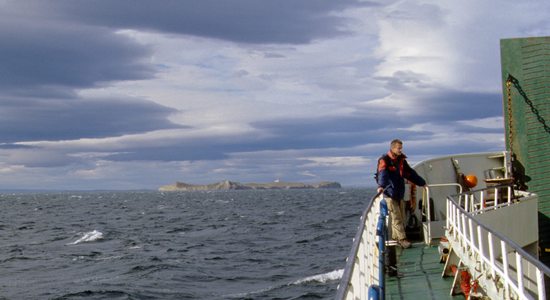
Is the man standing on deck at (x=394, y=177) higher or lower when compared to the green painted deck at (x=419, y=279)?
higher

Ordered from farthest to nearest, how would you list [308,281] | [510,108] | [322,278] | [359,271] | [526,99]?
[322,278] → [308,281] → [526,99] → [510,108] → [359,271]

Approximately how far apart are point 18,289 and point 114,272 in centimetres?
448

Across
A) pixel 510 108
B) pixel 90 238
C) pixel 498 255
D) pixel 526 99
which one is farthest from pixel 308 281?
pixel 90 238

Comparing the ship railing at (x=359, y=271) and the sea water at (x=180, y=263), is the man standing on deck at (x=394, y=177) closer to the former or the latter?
the ship railing at (x=359, y=271)

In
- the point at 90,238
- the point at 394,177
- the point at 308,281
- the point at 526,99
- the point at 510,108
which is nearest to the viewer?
the point at 394,177

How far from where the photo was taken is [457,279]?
9.45 meters

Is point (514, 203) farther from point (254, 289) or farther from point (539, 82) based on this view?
point (254, 289)

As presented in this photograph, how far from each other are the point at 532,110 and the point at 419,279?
9149 mm

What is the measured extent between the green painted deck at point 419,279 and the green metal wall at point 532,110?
6.05 m

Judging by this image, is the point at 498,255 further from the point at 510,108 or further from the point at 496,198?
the point at 510,108

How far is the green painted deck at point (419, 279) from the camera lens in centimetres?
968

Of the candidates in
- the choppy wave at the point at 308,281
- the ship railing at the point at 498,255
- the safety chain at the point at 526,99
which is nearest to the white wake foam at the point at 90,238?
the choppy wave at the point at 308,281

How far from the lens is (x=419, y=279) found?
10.7 m

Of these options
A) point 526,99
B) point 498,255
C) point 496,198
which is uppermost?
point 526,99
